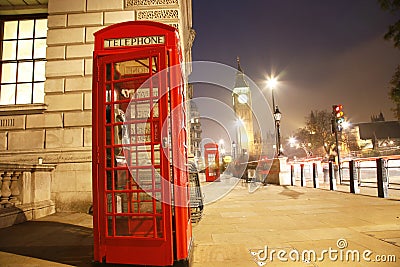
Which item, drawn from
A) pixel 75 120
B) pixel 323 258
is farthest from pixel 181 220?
pixel 75 120

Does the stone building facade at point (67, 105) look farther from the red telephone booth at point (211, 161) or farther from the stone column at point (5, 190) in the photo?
the red telephone booth at point (211, 161)

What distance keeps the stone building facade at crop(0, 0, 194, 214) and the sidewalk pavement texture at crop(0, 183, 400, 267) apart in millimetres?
1146

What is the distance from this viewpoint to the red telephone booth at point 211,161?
19.4 metres

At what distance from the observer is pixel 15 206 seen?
5.66m

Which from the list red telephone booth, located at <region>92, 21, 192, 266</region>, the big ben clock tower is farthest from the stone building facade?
the big ben clock tower

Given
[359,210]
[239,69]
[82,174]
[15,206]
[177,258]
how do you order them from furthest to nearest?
[239,69]
[82,174]
[359,210]
[15,206]
[177,258]

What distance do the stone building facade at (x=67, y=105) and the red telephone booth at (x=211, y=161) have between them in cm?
1322

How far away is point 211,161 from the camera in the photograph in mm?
20969

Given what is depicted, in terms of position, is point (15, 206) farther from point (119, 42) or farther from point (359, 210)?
point (359, 210)

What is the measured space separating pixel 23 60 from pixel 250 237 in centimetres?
786

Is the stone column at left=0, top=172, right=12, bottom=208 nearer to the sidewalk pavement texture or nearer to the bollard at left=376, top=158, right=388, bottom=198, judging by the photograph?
the sidewalk pavement texture

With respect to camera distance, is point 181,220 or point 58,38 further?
point 58,38

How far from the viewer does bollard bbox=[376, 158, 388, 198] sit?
7.99m

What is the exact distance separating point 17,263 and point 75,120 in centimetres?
427
